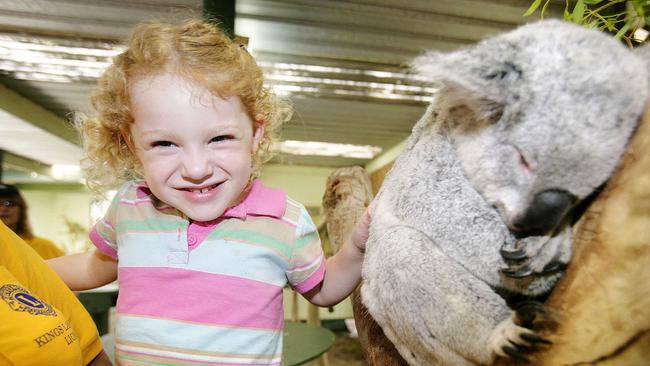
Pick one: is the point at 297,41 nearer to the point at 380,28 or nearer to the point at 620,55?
the point at 380,28

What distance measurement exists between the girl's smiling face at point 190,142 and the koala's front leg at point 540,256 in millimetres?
654

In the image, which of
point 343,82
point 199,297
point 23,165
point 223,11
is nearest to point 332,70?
point 343,82

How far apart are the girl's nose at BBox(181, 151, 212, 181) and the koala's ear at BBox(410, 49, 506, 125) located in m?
0.51

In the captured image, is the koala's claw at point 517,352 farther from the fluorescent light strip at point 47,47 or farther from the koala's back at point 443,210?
the fluorescent light strip at point 47,47

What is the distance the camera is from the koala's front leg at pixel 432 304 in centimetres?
70

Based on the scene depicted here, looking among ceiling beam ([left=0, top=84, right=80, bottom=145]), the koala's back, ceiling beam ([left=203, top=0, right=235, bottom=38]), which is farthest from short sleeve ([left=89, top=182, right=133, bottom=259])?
ceiling beam ([left=0, top=84, right=80, bottom=145])

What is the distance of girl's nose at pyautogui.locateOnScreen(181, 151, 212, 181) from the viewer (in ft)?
3.35

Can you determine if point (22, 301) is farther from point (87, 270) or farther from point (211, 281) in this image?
point (87, 270)

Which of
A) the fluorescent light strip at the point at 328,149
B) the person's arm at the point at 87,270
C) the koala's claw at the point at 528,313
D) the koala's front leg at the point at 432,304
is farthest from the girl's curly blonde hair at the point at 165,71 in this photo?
the fluorescent light strip at the point at 328,149

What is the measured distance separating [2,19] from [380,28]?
357cm

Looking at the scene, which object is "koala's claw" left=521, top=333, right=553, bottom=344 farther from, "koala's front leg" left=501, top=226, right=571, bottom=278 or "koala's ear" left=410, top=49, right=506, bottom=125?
"koala's ear" left=410, top=49, right=506, bottom=125

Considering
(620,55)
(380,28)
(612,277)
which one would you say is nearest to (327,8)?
(380,28)

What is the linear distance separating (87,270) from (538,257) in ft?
4.49

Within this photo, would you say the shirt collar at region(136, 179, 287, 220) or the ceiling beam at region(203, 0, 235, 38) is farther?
the ceiling beam at region(203, 0, 235, 38)
